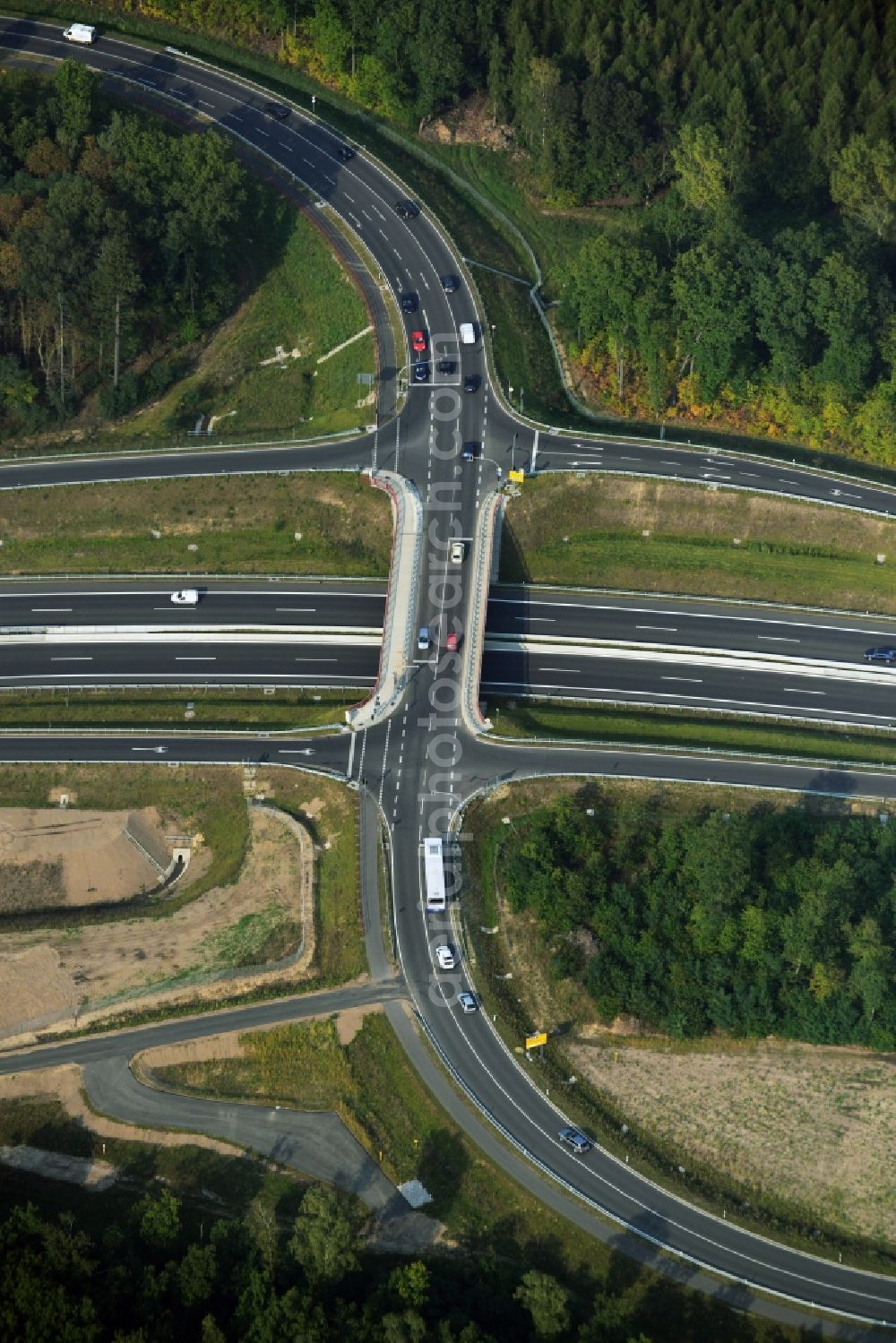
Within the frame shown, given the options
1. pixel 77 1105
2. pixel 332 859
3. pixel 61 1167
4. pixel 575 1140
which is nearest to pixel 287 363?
pixel 332 859

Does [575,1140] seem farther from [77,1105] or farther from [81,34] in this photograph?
[81,34]

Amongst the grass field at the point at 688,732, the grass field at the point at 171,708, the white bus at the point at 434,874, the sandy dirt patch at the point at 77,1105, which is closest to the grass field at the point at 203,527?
the grass field at the point at 171,708

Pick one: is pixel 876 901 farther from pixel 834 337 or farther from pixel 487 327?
pixel 487 327

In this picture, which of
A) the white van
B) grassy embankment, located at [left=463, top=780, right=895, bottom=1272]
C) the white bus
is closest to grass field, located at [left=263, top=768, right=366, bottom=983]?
the white bus

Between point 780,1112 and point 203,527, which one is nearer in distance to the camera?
point 780,1112

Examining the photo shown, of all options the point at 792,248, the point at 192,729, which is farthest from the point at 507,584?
the point at 792,248

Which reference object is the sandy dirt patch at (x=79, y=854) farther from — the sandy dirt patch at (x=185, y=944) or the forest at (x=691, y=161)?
the forest at (x=691, y=161)
